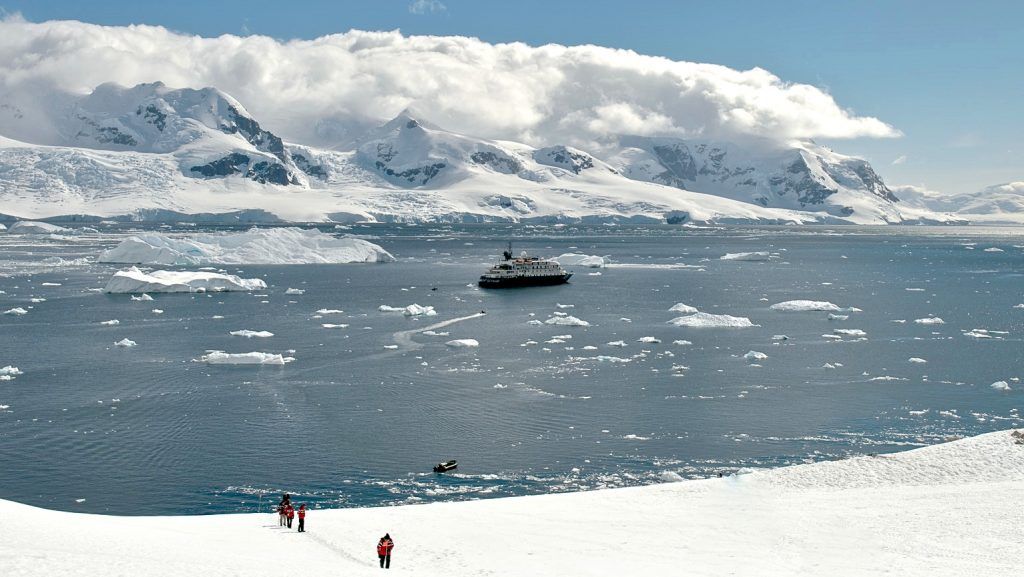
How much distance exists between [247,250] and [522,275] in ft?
165

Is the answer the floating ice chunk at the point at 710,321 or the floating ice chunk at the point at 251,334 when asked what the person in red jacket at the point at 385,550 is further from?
the floating ice chunk at the point at 710,321

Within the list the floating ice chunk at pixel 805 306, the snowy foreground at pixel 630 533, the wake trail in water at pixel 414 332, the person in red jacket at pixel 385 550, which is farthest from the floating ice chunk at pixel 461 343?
the person in red jacket at pixel 385 550

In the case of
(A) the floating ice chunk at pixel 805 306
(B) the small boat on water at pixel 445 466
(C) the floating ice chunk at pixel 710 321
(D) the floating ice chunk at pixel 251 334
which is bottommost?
(B) the small boat on water at pixel 445 466

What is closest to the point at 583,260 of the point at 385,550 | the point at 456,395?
the point at 456,395

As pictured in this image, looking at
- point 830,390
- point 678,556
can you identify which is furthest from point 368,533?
point 830,390

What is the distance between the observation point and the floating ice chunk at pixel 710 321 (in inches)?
3135

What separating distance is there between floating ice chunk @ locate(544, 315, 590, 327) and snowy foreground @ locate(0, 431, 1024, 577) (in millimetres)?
44375

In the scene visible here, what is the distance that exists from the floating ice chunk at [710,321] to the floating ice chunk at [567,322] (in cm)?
757

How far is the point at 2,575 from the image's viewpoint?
2186 centimetres

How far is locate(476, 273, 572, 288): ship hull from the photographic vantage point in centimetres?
12031

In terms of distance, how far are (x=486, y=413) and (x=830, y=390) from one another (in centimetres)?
1997

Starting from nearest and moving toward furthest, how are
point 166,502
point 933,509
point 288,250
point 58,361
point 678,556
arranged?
point 678,556 → point 933,509 → point 166,502 → point 58,361 → point 288,250

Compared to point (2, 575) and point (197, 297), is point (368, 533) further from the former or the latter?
point (197, 297)

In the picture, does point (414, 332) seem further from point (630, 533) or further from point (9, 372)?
point (630, 533)
